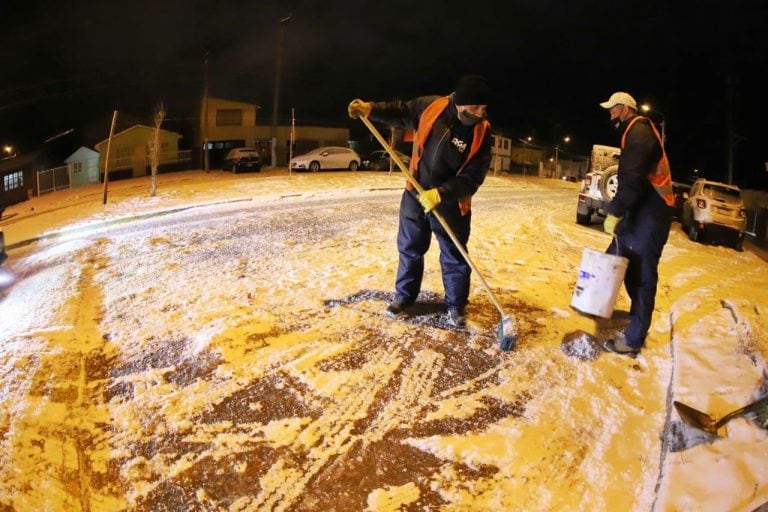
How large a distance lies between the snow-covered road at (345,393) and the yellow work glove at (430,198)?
1052 mm

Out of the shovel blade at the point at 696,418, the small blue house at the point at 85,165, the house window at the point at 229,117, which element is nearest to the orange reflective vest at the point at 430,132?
the shovel blade at the point at 696,418

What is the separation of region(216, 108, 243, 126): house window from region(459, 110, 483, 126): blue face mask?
104 ft

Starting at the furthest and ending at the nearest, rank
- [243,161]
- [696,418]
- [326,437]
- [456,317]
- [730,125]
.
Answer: [730,125], [243,161], [456,317], [696,418], [326,437]

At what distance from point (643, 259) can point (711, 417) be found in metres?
1.30

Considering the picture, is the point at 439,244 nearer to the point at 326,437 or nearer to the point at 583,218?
the point at 326,437

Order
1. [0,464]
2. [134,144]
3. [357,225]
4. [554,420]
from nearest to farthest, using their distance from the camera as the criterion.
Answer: [0,464] < [554,420] < [357,225] < [134,144]

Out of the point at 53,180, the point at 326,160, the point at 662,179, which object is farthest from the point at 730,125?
the point at 53,180

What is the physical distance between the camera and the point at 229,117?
33.3 m

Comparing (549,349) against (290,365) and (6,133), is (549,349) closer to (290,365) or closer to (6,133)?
(290,365)

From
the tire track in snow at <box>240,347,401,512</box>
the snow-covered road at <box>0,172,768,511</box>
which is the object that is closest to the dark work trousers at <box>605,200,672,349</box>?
the snow-covered road at <box>0,172,768,511</box>

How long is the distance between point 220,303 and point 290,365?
138 centimetres

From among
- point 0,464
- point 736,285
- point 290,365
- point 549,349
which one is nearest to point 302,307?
point 290,365

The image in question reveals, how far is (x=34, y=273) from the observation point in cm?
613

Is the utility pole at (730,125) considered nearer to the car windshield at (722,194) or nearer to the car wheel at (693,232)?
the car windshield at (722,194)
